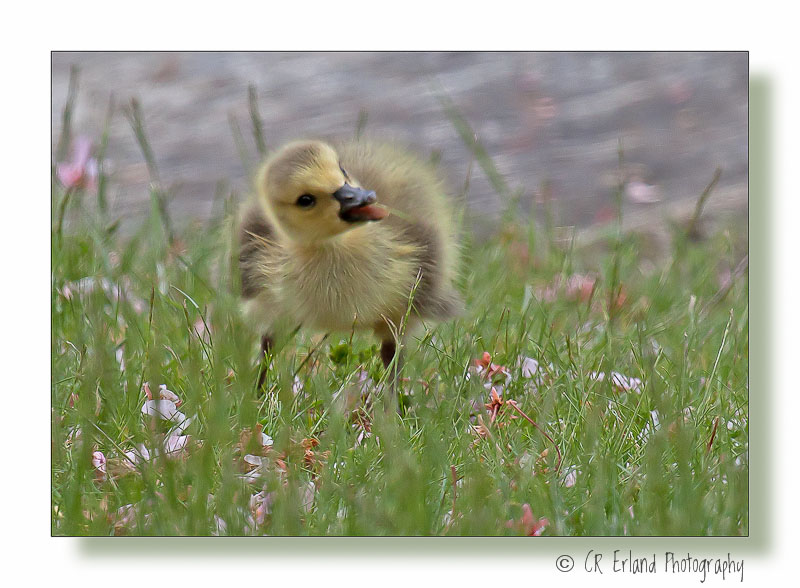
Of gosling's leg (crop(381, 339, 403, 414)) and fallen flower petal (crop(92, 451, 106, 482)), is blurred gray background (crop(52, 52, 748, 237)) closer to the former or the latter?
gosling's leg (crop(381, 339, 403, 414))

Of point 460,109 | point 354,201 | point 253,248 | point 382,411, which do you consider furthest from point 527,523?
point 460,109

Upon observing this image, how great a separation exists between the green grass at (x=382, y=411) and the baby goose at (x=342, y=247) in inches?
2.2

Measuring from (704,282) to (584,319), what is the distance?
0.34 m

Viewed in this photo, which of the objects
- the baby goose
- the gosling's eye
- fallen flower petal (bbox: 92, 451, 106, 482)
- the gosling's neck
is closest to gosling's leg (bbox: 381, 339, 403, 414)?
the baby goose

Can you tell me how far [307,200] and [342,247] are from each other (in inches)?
5.6

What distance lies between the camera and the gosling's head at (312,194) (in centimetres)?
230

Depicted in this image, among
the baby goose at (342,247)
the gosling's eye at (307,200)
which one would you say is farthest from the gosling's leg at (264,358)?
the gosling's eye at (307,200)

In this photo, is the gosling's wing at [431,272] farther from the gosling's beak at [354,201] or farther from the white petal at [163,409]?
the white petal at [163,409]

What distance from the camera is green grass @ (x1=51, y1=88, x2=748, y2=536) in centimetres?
221

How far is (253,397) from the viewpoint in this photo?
2299 mm

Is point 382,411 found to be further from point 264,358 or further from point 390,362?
point 264,358

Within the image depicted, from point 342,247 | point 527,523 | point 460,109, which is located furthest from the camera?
point 460,109

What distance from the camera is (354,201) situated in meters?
2.30
